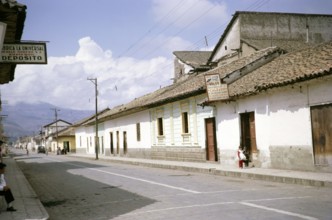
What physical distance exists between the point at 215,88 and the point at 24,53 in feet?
37.3

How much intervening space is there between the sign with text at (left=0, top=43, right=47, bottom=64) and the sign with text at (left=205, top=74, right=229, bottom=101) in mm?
10993

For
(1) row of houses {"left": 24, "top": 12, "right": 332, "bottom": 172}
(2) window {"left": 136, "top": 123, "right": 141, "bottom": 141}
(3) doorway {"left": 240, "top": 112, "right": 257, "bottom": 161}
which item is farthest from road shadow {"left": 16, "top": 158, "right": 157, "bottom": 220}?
(2) window {"left": 136, "top": 123, "right": 141, "bottom": 141}

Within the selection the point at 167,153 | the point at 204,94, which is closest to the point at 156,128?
the point at 167,153

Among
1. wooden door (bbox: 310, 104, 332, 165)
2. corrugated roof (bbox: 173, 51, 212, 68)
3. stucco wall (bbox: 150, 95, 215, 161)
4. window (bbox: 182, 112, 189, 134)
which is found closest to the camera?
wooden door (bbox: 310, 104, 332, 165)

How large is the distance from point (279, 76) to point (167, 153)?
12632mm

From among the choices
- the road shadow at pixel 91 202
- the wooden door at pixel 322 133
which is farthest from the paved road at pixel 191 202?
the wooden door at pixel 322 133

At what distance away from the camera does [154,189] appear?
11875 mm

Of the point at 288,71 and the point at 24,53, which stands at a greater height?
the point at 288,71

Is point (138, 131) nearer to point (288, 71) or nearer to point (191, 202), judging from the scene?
point (288, 71)

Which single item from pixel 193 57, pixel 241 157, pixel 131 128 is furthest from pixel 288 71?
pixel 193 57

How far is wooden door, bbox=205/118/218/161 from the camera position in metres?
21.2

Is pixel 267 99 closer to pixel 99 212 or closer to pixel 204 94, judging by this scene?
pixel 204 94

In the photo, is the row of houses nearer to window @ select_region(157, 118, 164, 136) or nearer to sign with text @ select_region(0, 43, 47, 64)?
window @ select_region(157, 118, 164, 136)

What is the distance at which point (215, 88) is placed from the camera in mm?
18875
